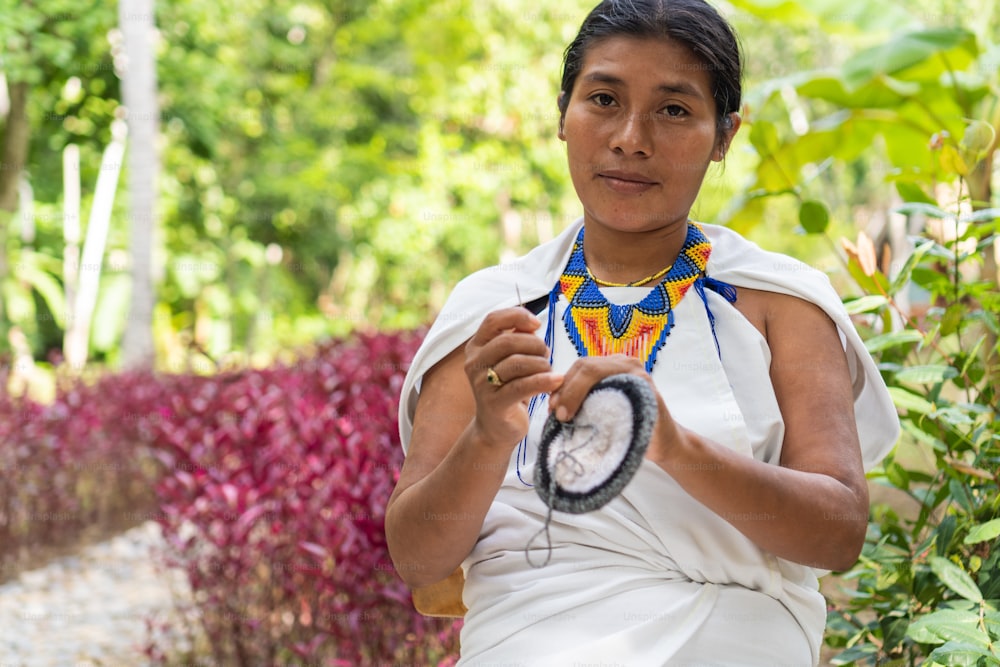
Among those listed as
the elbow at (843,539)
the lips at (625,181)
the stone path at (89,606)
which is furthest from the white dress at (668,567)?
the stone path at (89,606)

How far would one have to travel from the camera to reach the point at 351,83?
16703 mm

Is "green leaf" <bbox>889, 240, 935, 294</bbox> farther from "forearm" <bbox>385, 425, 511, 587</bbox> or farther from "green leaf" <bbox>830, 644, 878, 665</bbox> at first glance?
"forearm" <bbox>385, 425, 511, 587</bbox>

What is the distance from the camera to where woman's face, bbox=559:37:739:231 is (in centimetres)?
169

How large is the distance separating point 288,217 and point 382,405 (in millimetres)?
14088

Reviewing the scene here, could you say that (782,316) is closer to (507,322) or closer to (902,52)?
(507,322)

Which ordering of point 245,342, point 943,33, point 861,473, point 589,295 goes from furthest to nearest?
point 245,342 < point 943,33 < point 589,295 < point 861,473

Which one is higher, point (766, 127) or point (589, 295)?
point (766, 127)

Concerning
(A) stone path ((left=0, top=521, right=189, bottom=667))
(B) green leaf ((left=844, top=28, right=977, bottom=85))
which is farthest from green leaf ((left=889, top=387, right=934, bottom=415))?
(A) stone path ((left=0, top=521, right=189, bottom=667))

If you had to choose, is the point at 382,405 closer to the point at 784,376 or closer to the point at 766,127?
the point at 766,127

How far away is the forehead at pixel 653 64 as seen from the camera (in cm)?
169

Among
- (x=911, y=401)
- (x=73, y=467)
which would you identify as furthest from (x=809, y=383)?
(x=73, y=467)

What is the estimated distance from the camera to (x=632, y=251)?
1861 mm

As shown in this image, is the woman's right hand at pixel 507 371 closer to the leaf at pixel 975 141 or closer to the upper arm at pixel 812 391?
the upper arm at pixel 812 391

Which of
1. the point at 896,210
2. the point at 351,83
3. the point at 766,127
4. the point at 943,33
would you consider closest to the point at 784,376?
the point at 896,210
